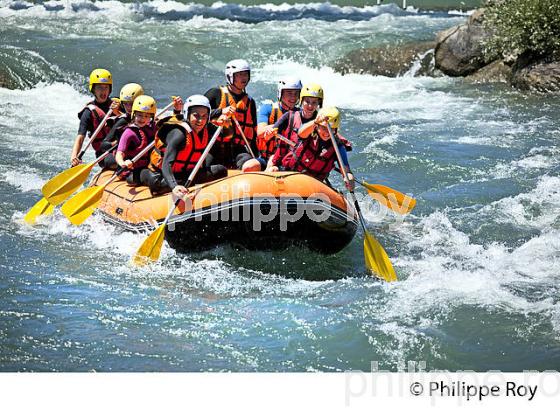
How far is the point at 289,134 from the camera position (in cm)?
812

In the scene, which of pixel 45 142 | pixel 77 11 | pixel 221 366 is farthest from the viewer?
pixel 77 11

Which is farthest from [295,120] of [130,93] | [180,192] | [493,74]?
[493,74]

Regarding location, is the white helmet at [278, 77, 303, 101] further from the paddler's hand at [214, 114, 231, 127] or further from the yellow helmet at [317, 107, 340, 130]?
the yellow helmet at [317, 107, 340, 130]

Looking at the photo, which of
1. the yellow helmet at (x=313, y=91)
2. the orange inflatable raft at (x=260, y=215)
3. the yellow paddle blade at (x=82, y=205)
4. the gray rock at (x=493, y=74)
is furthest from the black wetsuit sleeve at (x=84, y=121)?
the gray rock at (x=493, y=74)

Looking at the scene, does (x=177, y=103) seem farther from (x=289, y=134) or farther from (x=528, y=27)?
(x=528, y=27)

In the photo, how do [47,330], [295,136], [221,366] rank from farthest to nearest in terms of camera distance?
[295,136]
[47,330]
[221,366]

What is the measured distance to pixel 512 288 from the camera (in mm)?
7180

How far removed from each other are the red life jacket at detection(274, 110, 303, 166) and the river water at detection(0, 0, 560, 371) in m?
1.00

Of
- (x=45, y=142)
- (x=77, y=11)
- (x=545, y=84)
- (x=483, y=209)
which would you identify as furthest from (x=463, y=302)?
(x=77, y=11)

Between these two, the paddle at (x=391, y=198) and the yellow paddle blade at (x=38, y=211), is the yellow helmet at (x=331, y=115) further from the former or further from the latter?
the yellow paddle blade at (x=38, y=211)

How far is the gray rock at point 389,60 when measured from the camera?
58.1ft

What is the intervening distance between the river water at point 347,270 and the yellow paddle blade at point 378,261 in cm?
12
